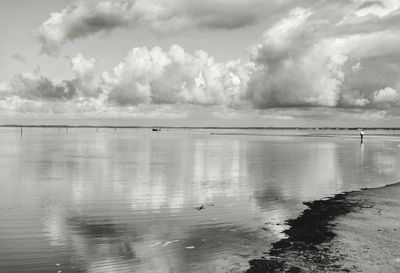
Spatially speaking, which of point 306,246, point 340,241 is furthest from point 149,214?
point 340,241

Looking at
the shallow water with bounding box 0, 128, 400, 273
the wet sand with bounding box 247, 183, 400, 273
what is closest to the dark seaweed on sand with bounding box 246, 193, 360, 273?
the wet sand with bounding box 247, 183, 400, 273

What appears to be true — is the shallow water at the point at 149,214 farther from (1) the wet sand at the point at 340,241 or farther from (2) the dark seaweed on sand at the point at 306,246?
(1) the wet sand at the point at 340,241

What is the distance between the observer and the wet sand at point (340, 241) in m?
12.8

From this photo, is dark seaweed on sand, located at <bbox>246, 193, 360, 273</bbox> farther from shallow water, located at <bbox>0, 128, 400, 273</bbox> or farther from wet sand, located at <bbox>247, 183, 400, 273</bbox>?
shallow water, located at <bbox>0, 128, 400, 273</bbox>

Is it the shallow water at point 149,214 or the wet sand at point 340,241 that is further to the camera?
the shallow water at point 149,214

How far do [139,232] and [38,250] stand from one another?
4149 millimetres

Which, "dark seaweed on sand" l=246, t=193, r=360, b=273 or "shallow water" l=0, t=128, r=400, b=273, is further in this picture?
"shallow water" l=0, t=128, r=400, b=273

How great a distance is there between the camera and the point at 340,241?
15570 mm

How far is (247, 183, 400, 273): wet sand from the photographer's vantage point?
12.8m

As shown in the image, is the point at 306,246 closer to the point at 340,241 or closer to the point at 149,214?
the point at 340,241

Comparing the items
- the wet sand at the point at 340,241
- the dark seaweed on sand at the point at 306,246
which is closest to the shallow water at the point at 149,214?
the dark seaweed on sand at the point at 306,246

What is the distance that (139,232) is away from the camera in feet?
57.6

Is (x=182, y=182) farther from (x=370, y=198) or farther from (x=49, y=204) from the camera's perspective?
(x=370, y=198)

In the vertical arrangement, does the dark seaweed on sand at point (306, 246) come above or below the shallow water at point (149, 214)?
above
